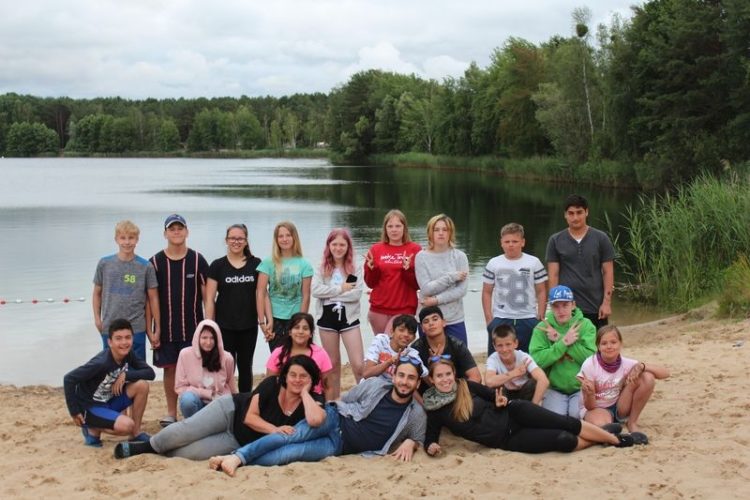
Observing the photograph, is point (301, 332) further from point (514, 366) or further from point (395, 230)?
point (514, 366)

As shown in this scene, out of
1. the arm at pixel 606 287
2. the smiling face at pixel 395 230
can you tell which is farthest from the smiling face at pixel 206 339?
the arm at pixel 606 287

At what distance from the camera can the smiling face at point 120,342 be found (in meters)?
5.36

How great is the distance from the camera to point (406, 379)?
5125mm

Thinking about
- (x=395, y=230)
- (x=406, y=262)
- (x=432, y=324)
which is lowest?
(x=432, y=324)

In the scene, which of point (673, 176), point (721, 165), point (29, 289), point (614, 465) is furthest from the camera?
point (673, 176)

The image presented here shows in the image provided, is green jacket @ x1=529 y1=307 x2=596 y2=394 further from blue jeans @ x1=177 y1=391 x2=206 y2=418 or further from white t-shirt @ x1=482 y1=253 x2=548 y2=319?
blue jeans @ x1=177 y1=391 x2=206 y2=418

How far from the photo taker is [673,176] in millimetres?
31594

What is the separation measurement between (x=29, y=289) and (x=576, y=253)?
11891 millimetres

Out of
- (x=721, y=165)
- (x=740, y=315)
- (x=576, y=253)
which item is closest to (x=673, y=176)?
(x=721, y=165)

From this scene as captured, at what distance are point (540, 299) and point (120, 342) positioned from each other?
3.11 metres

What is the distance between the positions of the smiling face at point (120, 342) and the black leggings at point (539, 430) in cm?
256

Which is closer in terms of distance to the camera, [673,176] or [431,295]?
[431,295]

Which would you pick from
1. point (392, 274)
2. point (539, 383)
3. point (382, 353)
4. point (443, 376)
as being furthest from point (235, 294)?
point (539, 383)

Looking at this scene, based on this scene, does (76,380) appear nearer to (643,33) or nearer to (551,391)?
(551,391)
